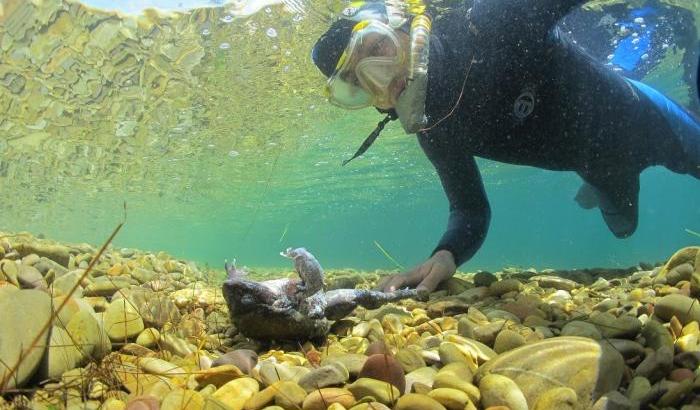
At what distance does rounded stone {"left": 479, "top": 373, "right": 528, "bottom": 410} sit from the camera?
60.7 inches

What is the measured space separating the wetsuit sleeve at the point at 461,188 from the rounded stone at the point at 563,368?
2999 millimetres

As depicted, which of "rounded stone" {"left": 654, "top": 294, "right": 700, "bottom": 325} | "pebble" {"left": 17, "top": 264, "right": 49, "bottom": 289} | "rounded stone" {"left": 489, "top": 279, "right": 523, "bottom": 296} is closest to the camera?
"rounded stone" {"left": 654, "top": 294, "right": 700, "bottom": 325}

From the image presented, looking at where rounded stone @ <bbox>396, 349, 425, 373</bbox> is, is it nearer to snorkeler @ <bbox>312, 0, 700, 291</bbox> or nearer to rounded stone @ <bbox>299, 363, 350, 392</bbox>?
rounded stone @ <bbox>299, 363, 350, 392</bbox>

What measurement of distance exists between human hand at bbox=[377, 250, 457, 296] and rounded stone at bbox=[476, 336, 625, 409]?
1.98m

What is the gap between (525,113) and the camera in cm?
494

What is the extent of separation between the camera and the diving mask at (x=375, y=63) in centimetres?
455

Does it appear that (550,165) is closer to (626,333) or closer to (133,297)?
(626,333)

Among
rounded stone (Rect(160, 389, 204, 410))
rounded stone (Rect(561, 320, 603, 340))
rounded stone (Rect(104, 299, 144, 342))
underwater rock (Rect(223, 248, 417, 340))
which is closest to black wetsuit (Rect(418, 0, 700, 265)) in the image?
underwater rock (Rect(223, 248, 417, 340))

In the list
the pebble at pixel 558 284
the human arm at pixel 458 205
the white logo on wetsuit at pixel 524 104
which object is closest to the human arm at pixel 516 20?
the white logo on wetsuit at pixel 524 104

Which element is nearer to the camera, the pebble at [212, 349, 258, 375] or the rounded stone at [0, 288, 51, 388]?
the rounded stone at [0, 288, 51, 388]

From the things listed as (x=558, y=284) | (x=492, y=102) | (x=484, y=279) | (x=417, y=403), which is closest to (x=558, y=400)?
(x=417, y=403)

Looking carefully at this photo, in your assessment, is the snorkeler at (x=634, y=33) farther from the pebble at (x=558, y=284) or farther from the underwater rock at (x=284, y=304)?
the underwater rock at (x=284, y=304)

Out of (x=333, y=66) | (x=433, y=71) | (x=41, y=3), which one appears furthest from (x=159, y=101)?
(x=433, y=71)

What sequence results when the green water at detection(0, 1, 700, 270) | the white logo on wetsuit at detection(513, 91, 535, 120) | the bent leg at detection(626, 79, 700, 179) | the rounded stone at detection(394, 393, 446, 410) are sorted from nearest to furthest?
→ 1. the rounded stone at detection(394, 393, 446, 410)
2. the white logo on wetsuit at detection(513, 91, 535, 120)
3. the bent leg at detection(626, 79, 700, 179)
4. the green water at detection(0, 1, 700, 270)
